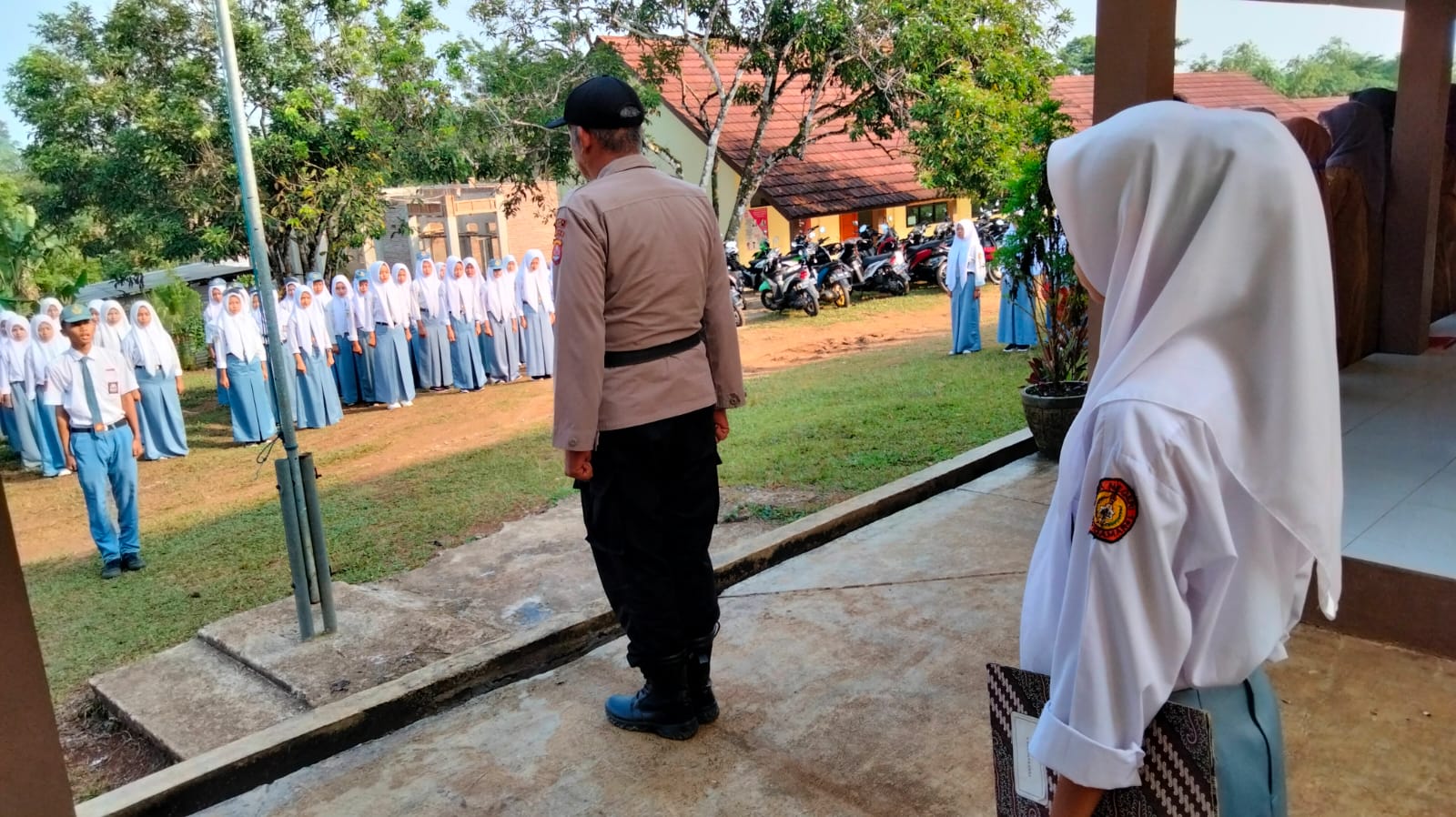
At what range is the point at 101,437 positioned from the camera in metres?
6.19

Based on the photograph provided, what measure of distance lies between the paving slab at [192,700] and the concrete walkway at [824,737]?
851mm

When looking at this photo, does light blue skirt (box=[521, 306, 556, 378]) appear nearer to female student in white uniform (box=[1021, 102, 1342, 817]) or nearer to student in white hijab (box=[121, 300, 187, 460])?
student in white hijab (box=[121, 300, 187, 460])

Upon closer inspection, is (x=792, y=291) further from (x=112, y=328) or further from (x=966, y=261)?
(x=112, y=328)

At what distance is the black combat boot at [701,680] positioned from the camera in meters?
3.05

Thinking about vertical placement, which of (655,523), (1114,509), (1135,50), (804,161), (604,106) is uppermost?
(804,161)

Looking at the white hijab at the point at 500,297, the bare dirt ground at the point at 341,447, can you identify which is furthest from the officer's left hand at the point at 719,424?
the white hijab at the point at 500,297

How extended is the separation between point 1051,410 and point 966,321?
232 inches

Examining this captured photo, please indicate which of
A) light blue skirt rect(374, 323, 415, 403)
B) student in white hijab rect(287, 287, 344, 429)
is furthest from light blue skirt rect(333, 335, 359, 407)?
student in white hijab rect(287, 287, 344, 429)

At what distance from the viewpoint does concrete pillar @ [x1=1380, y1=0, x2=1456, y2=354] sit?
5.80m

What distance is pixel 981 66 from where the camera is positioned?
1548 centimetres

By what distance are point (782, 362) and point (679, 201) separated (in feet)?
30.6

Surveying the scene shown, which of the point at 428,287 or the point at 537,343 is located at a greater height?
the point at 428,287

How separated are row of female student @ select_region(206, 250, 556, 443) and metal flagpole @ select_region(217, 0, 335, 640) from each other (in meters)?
6.47

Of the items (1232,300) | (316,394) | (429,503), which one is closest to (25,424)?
(316,394)
